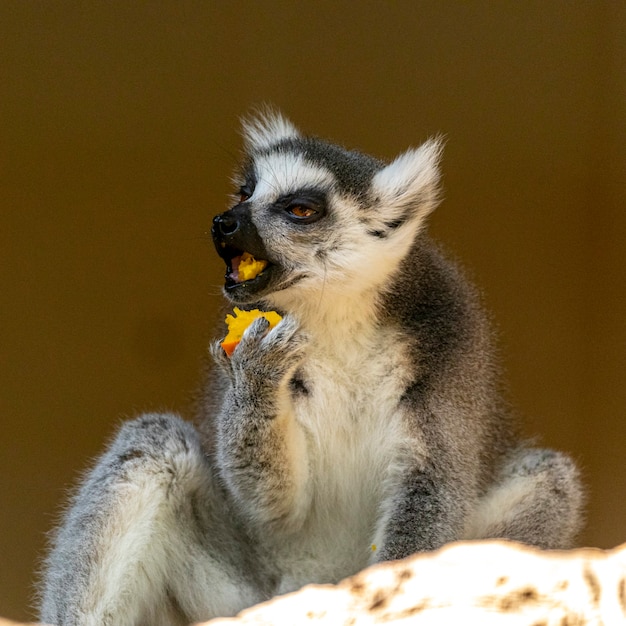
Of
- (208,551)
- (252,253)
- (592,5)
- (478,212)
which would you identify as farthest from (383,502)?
(592,5)

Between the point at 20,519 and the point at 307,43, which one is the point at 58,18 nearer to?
the point at 307,43

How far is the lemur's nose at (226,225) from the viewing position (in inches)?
138

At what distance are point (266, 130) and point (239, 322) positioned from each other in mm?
1149

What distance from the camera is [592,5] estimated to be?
5.54 metres

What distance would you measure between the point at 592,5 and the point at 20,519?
171 inches

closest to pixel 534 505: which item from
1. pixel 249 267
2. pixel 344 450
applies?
pixel 344 450

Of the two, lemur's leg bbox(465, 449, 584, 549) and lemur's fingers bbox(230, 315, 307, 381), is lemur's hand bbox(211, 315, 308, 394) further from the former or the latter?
lemur's leg bbox(465, 449, 584, 549)

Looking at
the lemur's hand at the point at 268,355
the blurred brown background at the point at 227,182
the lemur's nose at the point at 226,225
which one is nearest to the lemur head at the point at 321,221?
the lemur's nose at the point at 226,225

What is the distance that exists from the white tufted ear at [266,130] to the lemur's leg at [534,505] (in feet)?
5.68

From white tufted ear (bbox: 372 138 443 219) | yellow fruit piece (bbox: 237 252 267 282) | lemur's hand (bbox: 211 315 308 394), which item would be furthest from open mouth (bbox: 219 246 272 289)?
white tufted ear (bbox: 372 138 443 219)

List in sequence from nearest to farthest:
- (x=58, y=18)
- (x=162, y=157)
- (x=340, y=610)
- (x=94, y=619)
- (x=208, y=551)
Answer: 1. (x=340, y=610)
2. (x=94, y=619)
3. (x=208, y=551)
4. (x=58, y=18)
5. (x=162, y=157)

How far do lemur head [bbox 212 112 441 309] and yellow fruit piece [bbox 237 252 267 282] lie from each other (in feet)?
0.05

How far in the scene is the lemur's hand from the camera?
10.9 ft

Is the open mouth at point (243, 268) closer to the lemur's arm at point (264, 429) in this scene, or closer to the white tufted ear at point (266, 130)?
the lemur's arm at point (264, 429)
